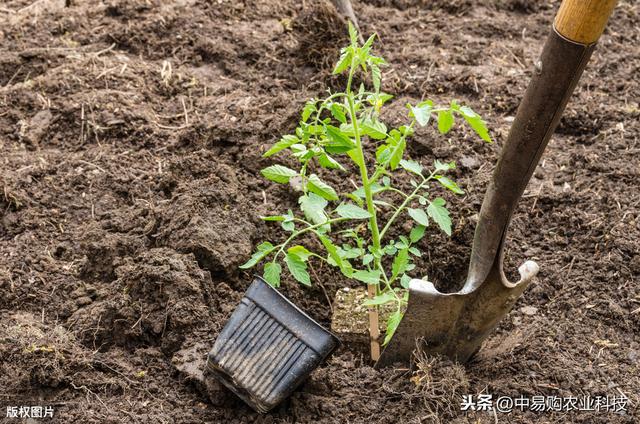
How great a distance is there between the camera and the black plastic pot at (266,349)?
2180 millimetres

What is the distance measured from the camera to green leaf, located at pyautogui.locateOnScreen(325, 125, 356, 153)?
220cm

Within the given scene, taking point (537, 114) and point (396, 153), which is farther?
point (396, 153)

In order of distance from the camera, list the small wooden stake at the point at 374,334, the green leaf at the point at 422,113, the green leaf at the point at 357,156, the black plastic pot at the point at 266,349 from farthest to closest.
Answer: the small wooden stake at the point at 374,334 → the green leaf at the point at 357,156 → the black plastic pot at the point at 266,349 → the green leaf at the point at 422,113

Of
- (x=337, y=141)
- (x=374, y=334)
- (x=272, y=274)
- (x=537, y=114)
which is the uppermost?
(x=537, y=114)

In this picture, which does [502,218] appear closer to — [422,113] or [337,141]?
[422,113]

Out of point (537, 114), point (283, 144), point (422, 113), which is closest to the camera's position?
point (537, 114)

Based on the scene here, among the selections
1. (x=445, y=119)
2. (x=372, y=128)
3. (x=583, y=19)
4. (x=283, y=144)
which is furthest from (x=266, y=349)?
(x=583, y=19)

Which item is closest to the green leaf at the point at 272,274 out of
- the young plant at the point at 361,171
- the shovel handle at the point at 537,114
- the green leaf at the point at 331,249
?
the young plant at the point at 361,171

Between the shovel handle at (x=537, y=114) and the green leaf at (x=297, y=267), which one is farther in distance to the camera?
the green leaf at (x=297, y=267)

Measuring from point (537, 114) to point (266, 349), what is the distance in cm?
99

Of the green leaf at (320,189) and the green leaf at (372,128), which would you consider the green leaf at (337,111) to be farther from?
the green leaf at (320,189)

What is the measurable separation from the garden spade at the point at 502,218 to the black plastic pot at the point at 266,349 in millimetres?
285

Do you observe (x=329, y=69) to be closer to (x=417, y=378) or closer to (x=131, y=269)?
(x=131, y=269)

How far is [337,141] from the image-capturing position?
2.22 m
